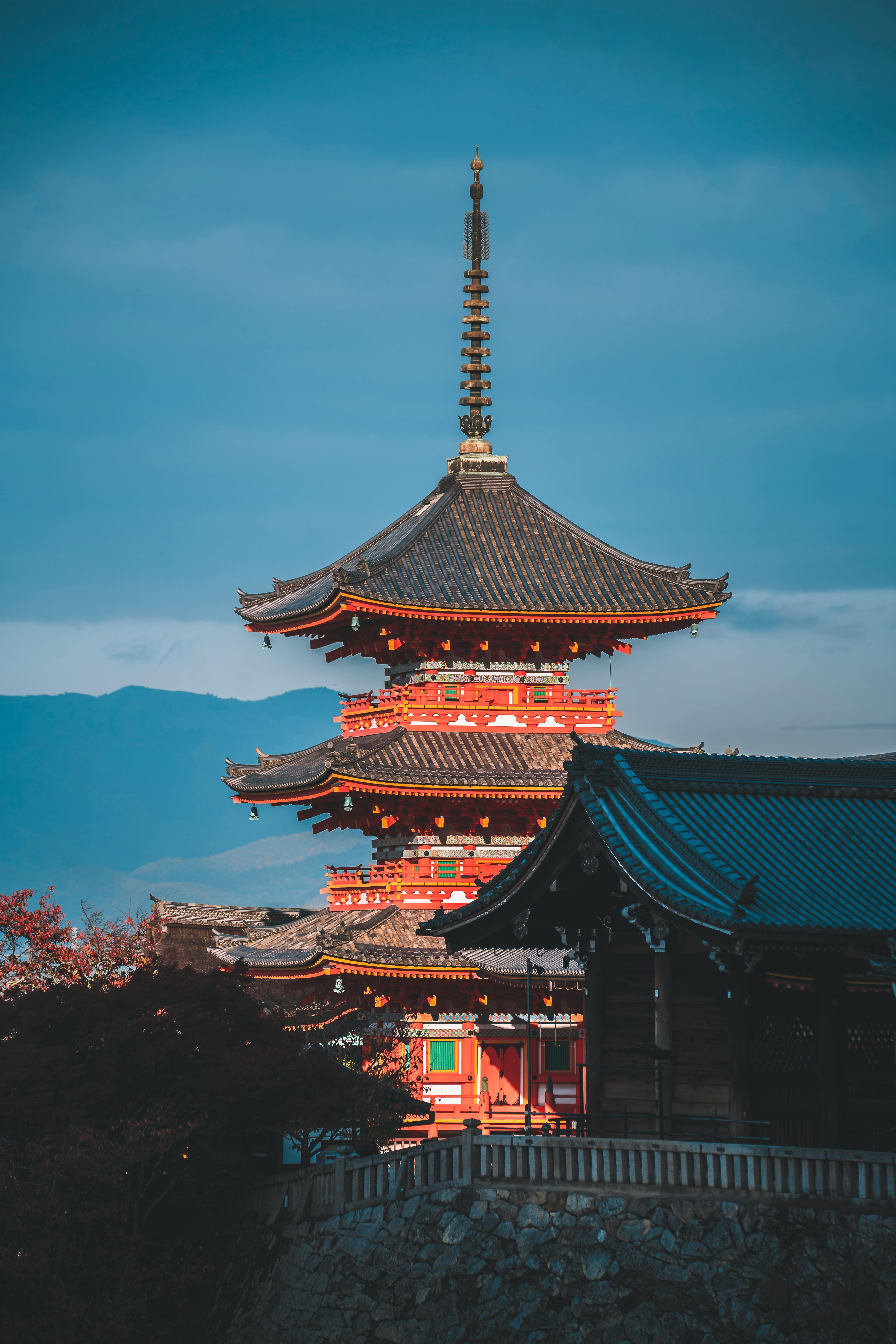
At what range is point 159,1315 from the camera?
965 inches

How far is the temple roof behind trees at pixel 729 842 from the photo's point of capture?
20.5m

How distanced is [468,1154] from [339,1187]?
3.42 m

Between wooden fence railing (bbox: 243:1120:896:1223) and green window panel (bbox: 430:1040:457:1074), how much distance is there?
12.9 meters

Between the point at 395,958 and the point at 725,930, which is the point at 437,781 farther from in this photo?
the point at 725,930

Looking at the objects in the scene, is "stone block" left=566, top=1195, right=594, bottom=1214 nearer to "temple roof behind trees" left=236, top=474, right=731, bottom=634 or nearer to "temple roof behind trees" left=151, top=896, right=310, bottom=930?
"temple roof behind trees" left=236, top=474, right=731, bottom=634

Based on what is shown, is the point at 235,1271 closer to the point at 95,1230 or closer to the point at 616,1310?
the point at 95,1230

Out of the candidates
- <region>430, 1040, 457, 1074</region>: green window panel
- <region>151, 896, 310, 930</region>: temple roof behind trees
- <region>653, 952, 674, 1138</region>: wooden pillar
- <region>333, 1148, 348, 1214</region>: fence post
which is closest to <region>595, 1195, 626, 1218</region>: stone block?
<region>653, 952, 674, 1138</region>: wooden pillar

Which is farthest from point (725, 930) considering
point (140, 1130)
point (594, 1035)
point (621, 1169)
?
point (140, 1130)

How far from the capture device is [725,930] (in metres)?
19.5

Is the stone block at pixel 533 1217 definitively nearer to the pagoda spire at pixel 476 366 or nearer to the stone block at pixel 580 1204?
the stone block at pixel 580 1204

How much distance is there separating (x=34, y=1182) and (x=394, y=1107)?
7.21m

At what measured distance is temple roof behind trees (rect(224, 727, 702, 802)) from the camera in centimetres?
3697

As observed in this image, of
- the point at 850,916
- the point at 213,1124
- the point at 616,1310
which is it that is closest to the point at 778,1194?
the point at 616,1310

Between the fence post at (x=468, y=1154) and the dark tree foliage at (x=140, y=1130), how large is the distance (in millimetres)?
4560
